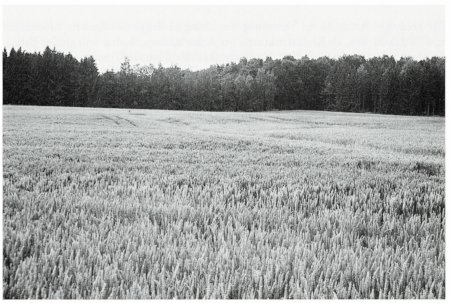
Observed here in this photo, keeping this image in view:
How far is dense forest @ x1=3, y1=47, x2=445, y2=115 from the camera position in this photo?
53938mm

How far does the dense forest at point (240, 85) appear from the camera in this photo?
53938mm

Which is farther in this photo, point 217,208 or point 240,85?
point 240,85

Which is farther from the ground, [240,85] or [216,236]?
[240,85]

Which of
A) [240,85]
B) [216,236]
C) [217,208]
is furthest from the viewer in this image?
[240,85]

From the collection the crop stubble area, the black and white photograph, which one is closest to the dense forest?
the black and white photograph

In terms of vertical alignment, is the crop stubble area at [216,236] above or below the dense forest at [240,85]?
below

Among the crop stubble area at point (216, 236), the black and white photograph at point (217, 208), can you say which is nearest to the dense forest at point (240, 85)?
the black and white photograph at point (217, 208)

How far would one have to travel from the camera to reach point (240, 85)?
8212 centimetres

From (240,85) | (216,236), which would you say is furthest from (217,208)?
(240,85)

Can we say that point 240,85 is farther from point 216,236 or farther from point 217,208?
point 216,236

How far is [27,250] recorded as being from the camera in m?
2.40

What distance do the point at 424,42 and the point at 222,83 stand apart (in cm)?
7983

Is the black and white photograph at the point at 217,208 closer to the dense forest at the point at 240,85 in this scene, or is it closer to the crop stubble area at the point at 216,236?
the crop stubble area at the point at 216,236

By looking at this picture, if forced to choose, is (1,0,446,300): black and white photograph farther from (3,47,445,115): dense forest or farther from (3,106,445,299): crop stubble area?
(3,47,445,115): dense forest
